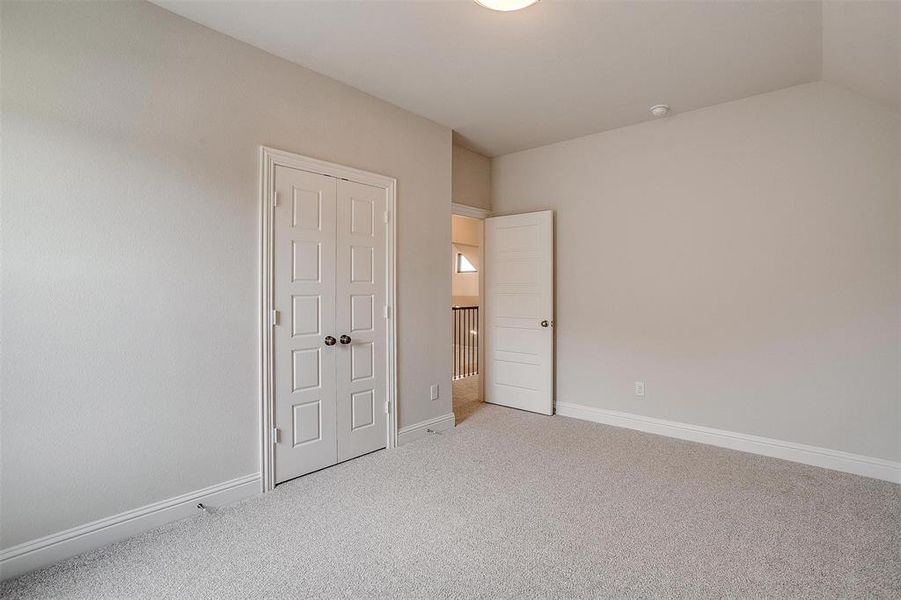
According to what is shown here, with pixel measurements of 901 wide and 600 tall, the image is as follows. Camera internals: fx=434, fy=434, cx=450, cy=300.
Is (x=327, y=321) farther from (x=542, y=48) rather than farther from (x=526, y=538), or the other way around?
(x=542, y=48)

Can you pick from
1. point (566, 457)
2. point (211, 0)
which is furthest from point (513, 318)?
point (211, 0)

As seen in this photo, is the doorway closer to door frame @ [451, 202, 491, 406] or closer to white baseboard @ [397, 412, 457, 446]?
door frame @ [451, 202, 491, 406]

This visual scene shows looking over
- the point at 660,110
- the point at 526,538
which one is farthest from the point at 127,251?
the point at 660,110

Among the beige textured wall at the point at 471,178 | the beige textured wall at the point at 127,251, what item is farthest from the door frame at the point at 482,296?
the beige textured wall at the point at 127,251

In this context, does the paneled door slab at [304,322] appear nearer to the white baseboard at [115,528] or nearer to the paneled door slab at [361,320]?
the paneled door slab at [361,320]

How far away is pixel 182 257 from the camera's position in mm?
2461

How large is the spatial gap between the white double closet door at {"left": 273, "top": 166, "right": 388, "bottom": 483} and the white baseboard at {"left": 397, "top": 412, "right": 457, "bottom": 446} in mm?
187

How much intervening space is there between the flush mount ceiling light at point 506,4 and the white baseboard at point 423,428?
3056 mm

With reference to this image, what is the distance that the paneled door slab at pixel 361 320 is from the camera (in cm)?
327

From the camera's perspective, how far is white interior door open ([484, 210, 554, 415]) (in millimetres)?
4551

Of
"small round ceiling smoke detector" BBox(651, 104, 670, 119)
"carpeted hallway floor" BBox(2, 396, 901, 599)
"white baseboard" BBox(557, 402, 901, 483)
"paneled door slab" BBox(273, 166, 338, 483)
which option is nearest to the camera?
"carpeted hallway floor" BBox(2, 396, 901, 599)

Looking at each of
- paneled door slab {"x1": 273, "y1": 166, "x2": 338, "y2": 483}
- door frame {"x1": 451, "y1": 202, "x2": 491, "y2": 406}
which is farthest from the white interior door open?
paneled door slab {"x1": 273, "y1": 166, "x2": 338, "y2": 483}

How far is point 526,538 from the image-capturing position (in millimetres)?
2268

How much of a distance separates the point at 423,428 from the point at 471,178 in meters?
2.79
